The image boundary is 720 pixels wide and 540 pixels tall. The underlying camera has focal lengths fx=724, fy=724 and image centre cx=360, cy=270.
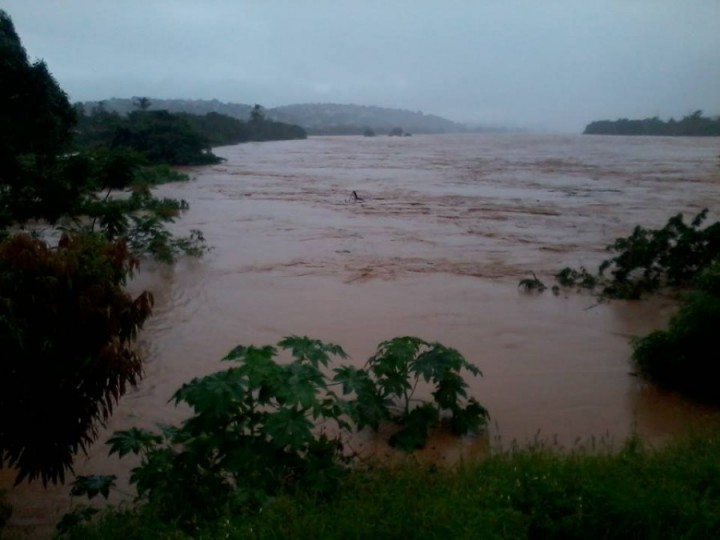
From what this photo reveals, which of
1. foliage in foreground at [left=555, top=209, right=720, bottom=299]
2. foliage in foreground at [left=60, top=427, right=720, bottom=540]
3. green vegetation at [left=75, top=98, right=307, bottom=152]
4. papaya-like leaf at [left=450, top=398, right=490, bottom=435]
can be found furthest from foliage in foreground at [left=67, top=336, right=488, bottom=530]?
green vegetation at [left=75, top=98, right=307, bottom=152]

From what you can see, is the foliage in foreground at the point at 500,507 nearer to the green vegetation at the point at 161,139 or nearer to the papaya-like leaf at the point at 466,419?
the papaya-like leaf at the point at 466,419

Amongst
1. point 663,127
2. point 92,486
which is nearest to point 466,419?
point 92,486

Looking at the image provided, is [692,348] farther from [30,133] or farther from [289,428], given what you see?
[30,133]

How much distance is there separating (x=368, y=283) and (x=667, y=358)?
540cm

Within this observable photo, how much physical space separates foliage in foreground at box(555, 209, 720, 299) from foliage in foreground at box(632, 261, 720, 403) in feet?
10.8

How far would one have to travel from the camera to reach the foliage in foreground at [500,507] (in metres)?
3.37

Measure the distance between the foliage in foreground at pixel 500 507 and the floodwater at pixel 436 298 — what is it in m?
1.27

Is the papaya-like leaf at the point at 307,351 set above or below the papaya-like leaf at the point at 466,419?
above

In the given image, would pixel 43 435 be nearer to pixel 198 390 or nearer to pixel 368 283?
pixel 198 390

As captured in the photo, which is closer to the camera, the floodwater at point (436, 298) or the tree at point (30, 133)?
the floodwater at point (436, 298)

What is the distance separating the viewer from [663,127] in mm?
73750

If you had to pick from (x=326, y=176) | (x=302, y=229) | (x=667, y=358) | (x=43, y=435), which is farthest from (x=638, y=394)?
(x=326, y=176)

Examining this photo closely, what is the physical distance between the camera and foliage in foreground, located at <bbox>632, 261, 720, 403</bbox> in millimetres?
6672

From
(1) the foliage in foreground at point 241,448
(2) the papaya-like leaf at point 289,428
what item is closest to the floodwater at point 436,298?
(1) the foliage in foreground at point 241,448
